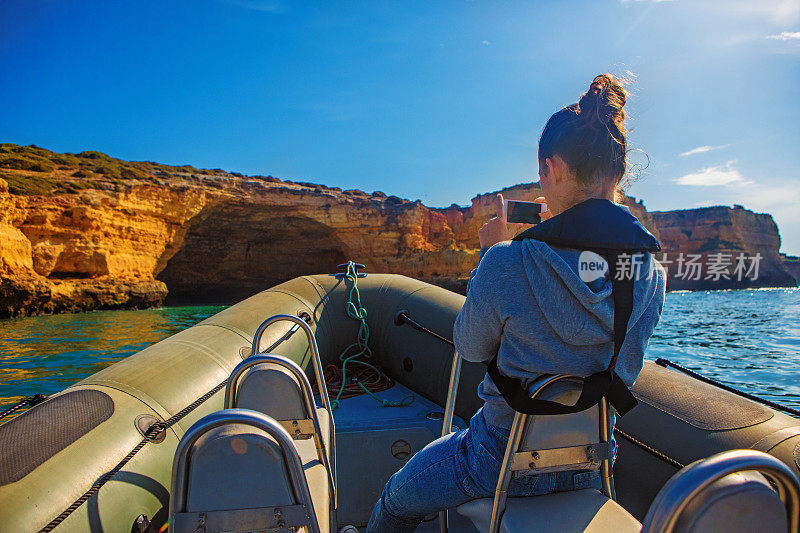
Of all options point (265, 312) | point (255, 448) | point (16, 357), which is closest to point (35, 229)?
point (16, 357)

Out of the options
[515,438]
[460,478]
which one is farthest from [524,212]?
[460,478]

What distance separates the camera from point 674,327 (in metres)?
13.4

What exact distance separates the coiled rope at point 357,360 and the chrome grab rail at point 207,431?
224 centimetres

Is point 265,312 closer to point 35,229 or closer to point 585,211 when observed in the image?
point 585,211

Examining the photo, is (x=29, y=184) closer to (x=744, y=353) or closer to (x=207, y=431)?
(x=207, y=431)

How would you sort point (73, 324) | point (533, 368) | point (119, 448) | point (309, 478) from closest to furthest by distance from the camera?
1. point (533, 368)
2. point (309, 478)
3. point (119, 448)
4. point (73, 324)

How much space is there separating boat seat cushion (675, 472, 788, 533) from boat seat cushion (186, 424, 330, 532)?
68 centimetres

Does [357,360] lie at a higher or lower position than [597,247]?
lower

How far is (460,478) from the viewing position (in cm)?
105

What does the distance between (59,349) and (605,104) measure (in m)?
8.96

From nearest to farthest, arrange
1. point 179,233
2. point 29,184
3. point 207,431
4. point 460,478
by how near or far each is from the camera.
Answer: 1. point 207,431
2. point 460,478
3. point 29,184
4. point 179,233

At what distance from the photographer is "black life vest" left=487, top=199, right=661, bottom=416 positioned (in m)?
0.86

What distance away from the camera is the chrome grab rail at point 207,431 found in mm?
776

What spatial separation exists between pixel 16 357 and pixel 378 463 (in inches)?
282
